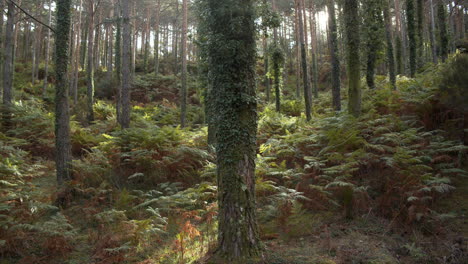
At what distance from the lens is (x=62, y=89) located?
782 cm

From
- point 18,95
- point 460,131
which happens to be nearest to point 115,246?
point 460,131

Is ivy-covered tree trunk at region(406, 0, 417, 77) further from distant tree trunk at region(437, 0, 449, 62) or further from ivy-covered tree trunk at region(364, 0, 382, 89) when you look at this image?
distant tree trunk at region(437, 0, 449, 62)

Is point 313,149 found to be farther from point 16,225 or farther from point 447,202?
point 16,225

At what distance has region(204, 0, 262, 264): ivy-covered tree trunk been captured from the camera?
469 centimetres

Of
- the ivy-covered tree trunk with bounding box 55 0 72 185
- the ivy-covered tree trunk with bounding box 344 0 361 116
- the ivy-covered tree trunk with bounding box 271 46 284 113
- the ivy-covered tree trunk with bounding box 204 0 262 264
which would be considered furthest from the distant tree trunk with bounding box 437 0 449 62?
the ivy-covered tree trunk with bounding box 55 0 72 185

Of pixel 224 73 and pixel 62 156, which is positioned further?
pixel 62 156

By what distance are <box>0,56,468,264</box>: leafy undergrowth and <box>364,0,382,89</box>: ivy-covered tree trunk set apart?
5.19m

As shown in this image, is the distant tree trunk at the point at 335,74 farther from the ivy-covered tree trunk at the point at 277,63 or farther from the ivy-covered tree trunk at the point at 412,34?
the ivy-covered tree trunk at the point at 412,34

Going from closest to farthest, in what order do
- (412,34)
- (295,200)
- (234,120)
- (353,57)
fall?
(234,120) → (295,200) → (353,57) → (412,34)

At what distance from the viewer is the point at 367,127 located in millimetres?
8688

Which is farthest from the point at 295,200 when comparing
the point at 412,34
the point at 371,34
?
the point at 412,34

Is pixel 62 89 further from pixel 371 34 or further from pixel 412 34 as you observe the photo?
pixel 412 34

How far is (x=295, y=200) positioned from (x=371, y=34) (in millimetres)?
12269

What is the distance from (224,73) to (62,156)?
5.66 m
